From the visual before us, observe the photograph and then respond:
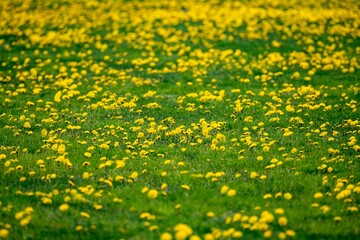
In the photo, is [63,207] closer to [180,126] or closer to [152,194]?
[152,194]

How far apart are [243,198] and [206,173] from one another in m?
0.92

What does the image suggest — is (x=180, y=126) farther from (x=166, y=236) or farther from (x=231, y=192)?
(x=166, y=236)

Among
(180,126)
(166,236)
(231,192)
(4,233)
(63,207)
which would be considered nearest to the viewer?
(166,236)

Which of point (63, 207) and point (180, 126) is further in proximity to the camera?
point (180, 126)

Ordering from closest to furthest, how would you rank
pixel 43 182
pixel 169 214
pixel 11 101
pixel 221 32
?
1. pixel 169 214
2. pixel 43 182
3. pixel 11 101
4. pixel 221 32

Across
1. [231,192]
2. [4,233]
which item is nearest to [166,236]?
[231,192]

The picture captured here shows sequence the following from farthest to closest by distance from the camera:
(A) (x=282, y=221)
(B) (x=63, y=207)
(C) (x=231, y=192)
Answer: (C) (x=231, y=192)
(B) (x=63, y=207)
(A) (x=282, y=221)

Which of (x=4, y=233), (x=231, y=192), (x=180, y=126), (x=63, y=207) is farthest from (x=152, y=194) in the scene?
(x=180, y=126)

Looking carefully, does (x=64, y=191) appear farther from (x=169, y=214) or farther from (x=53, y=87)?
(x=53, y=87)

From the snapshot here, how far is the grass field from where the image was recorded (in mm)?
6047

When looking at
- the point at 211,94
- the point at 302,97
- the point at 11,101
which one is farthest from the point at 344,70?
the point at 11,101

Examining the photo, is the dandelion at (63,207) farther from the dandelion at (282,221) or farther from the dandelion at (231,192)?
the dandelion at (282,221)

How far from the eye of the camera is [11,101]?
1084 cm

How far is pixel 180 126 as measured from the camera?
29.9 feet
